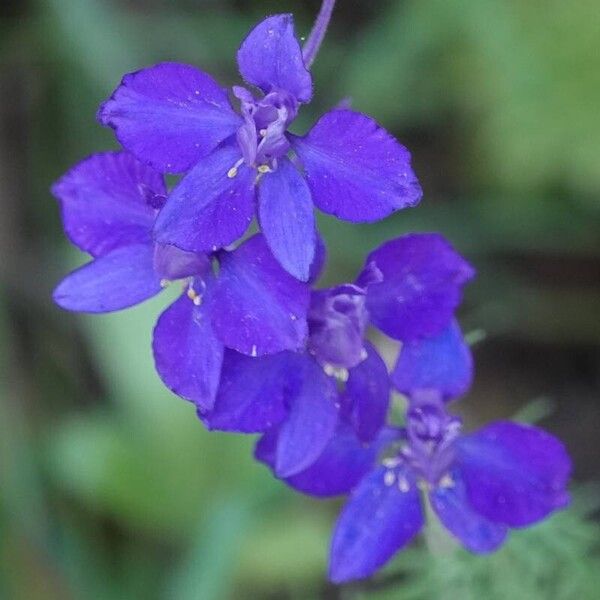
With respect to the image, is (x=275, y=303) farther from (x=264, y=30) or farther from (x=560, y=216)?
(x=560, y=216)

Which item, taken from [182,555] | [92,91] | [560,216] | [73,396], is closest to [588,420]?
[560,216]

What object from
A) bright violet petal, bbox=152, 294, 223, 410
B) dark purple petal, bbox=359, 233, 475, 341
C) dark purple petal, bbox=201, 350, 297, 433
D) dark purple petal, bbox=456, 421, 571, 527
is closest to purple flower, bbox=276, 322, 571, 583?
dark purple petal, bbox=456, 421, 571, 527

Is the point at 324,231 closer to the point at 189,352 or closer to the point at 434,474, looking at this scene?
the point at 434,474

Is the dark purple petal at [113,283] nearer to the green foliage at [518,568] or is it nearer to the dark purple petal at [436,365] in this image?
the dark purple petal at [436,365]

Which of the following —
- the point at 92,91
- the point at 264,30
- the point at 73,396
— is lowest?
the point at 73,396

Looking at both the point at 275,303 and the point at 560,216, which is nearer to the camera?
the point at 275,303

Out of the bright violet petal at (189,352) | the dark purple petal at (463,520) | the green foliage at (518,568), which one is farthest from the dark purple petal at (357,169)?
the green foliage at (518,568)

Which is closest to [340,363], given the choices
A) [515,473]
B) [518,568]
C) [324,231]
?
[515,473]
